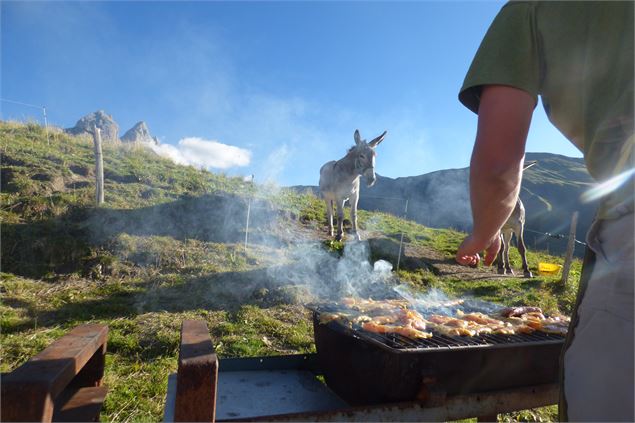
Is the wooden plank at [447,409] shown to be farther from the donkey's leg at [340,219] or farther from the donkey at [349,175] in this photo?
the donkey's leg at [340,219]

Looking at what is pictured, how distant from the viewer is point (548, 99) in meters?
1.41

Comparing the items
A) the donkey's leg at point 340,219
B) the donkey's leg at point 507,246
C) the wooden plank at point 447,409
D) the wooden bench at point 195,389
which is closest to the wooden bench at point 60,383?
the wooden bench at point 195,389

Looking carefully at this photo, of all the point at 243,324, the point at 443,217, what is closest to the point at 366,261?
the point at 243,324

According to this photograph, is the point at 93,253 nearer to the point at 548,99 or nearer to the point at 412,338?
the point at 412,338

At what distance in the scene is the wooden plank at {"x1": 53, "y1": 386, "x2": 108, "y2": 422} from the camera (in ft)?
7.00

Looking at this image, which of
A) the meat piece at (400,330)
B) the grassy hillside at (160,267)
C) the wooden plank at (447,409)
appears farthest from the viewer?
the grassy hillside at (160,267)

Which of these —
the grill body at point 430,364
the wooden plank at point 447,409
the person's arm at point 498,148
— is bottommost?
the wooden plank at point 447,409

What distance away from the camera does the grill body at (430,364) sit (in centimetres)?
234

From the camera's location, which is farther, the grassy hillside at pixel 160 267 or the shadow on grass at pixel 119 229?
the shadow on grass at pixel 119 229

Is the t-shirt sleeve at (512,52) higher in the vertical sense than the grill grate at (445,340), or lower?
higher

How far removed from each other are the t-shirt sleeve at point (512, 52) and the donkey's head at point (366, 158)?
8.04 m

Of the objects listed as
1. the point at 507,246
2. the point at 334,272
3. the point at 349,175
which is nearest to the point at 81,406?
the point at 334,272

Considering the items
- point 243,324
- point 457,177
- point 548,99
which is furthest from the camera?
point 457,177

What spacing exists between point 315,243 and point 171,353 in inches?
223
